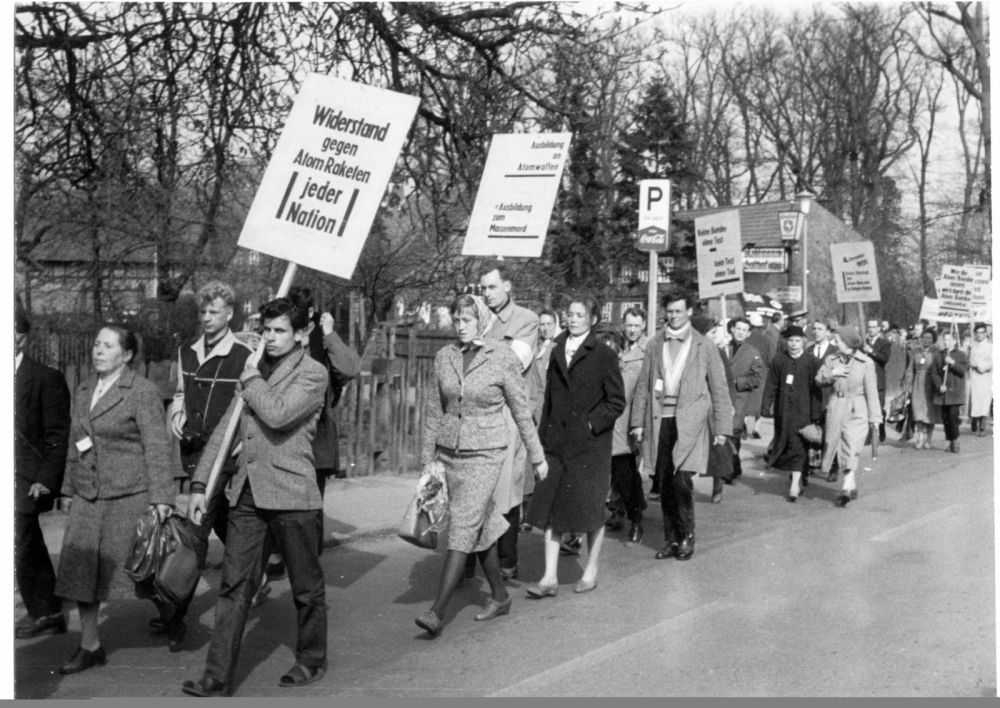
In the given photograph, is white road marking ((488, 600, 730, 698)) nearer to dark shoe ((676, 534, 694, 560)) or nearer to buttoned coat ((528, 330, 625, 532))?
buttoned coat ((528, 330, 625, 532))

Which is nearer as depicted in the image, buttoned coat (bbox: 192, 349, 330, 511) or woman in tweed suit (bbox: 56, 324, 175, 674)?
buttoned coat (bbox: 192, 349, 330, 511)

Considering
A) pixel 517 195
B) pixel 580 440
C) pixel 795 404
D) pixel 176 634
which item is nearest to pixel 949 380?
pixel 795 404

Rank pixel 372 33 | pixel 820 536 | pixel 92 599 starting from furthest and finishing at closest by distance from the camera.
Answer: pixel 372 33 → pixel 820 536 → pixel 92 599

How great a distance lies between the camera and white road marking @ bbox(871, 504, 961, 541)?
9031 millimetres

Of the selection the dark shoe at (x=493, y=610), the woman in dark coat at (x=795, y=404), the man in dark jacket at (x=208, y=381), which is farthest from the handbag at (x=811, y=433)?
the man in dark jacket at (x=208, y=381)

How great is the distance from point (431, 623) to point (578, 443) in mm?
1616

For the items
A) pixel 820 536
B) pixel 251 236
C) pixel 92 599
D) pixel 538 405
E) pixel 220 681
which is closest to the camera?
pixel 220 681

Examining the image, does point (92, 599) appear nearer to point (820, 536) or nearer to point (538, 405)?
point (538, 405)

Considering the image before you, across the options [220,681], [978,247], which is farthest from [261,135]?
[978,247]

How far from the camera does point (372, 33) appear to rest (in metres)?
9.93

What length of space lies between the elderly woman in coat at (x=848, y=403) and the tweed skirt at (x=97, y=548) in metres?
7.24

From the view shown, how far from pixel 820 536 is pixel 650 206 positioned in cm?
369

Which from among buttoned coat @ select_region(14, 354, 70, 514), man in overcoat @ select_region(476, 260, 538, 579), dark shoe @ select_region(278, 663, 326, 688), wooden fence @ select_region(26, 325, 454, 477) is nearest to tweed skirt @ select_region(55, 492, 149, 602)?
buttoned coat @ select_region(14, 354, 70, 514)

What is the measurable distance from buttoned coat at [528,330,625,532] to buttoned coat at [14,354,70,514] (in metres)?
2.65
